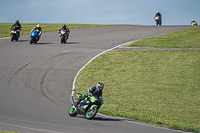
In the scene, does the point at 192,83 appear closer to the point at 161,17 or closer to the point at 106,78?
the point at 106,78

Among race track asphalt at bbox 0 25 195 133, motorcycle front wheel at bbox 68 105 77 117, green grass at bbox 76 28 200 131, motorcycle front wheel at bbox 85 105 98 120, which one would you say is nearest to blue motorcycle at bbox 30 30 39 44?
race track asphalt at bbox 0 25 195 133

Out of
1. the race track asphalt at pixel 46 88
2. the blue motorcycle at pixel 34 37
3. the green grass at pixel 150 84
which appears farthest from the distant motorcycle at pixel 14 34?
the green grass at pixel 150 84

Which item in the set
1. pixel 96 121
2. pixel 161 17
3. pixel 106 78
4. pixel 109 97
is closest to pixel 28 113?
pixel 96 121

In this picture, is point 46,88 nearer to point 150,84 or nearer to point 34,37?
point 150,84

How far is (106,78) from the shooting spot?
2020 cm

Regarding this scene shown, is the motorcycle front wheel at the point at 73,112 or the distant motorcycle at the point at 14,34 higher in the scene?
the distant motorcycle at the point at 14,34

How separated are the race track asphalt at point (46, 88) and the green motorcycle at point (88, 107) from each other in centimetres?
23

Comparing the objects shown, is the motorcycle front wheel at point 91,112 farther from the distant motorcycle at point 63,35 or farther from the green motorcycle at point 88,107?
the distant motorcycle at point 63,35

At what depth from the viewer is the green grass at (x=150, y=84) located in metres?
13.7

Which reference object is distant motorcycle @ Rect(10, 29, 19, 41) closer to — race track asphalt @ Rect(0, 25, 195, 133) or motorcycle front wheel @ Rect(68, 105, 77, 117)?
race track asphalt @ Rect(0, 25, 195, 133)

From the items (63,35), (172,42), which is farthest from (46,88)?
(172,42)

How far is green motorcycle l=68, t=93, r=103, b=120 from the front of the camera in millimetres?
11391

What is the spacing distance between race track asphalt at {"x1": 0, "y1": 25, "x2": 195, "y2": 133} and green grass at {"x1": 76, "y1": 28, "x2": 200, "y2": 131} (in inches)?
48.2

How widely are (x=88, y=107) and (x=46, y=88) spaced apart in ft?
18.8
